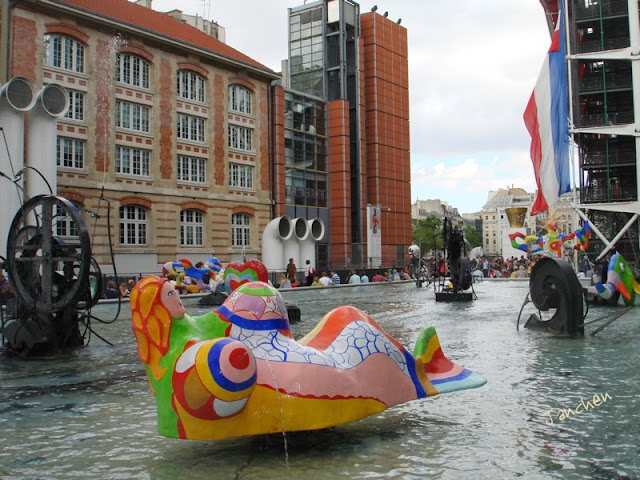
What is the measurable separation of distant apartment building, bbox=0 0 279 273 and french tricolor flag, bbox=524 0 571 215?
720 inches

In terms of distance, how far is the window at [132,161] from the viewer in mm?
34375

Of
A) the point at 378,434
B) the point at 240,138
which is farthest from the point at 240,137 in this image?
the point at 378,434

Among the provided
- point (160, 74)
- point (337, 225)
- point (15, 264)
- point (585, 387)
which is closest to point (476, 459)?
point (585, 387)

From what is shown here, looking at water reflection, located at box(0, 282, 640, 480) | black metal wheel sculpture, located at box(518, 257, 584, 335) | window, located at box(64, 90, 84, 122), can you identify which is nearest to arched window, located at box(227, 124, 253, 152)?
window, located at box(64, 90, 84, 122)

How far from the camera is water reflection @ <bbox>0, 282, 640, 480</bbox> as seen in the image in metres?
4.63

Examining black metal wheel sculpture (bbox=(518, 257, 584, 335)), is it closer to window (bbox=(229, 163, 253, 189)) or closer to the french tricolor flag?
the french tricolor flag

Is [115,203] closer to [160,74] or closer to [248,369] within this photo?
[160,74]

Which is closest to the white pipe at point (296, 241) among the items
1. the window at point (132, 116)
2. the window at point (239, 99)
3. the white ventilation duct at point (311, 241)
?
the white ventilation duct at point (311, 241)

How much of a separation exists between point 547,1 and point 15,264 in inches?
1916

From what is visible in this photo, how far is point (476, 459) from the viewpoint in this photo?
15.7 ft

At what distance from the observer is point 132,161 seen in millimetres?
35000

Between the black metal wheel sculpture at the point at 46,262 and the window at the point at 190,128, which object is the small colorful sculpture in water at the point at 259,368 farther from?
the window at the point at 190,128

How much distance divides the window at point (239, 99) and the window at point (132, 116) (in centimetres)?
631

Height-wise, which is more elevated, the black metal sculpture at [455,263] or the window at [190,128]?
the window at [190,128]
